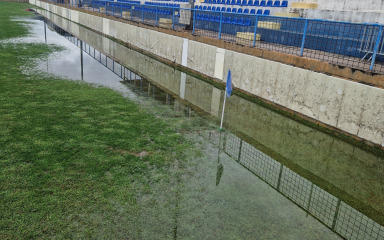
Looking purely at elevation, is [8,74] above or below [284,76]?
below

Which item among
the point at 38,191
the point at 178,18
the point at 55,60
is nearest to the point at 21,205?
the point at 38,191

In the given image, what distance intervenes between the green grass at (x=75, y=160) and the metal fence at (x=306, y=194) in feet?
4.70

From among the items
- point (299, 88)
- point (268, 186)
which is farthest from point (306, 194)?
point (299, 88)

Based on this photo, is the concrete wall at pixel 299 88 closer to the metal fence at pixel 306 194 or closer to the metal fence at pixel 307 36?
the metal fence at pixel 307 36

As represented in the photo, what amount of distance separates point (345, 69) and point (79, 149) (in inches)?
284

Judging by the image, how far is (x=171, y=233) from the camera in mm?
4715

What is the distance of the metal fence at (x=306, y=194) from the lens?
5160mm

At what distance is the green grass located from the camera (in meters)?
4.84

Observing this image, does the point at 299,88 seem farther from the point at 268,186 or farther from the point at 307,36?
the point at 268,186

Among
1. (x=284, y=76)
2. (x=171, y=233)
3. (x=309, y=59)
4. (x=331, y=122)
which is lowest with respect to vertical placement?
(x=171, y=233)

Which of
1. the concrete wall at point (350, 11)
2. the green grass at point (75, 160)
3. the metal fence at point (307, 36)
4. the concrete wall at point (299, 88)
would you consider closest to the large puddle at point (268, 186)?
the concrete wall at point (299, 88)

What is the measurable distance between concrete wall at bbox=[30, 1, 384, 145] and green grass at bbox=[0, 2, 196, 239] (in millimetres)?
4198

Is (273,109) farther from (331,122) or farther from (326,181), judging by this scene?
(326,181)

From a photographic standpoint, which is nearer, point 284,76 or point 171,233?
point 171,233
